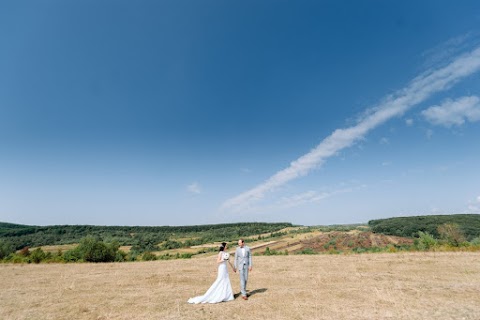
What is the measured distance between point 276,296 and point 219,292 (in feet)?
9.98

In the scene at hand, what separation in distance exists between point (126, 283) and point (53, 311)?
24.8ft

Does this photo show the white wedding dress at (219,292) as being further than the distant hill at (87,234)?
No

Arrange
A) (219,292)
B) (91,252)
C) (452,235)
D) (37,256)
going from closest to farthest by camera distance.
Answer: (219,292) → (37,256) → (452,235) → (91,252)

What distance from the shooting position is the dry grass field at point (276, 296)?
11.2 meters

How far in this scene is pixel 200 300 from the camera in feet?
43.4

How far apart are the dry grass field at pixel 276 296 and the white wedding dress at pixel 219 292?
534 millimetres

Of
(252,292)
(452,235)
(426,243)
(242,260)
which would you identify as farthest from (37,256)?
(452,235)

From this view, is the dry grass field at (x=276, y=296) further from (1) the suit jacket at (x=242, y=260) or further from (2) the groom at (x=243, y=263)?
(1) the suit jacket at (x=242, y=260)

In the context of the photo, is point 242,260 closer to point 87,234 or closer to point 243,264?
point 243,264

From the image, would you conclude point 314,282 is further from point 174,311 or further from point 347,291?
point 174,311

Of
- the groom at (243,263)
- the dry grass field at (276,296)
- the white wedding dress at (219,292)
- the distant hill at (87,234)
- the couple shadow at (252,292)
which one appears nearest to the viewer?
the dry grass field at (276,296)

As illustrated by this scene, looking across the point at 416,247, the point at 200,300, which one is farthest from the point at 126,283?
the point at 416,247

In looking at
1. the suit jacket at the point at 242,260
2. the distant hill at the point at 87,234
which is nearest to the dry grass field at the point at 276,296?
the suit jacket at the point at 242,260

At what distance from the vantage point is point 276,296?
14.3m
